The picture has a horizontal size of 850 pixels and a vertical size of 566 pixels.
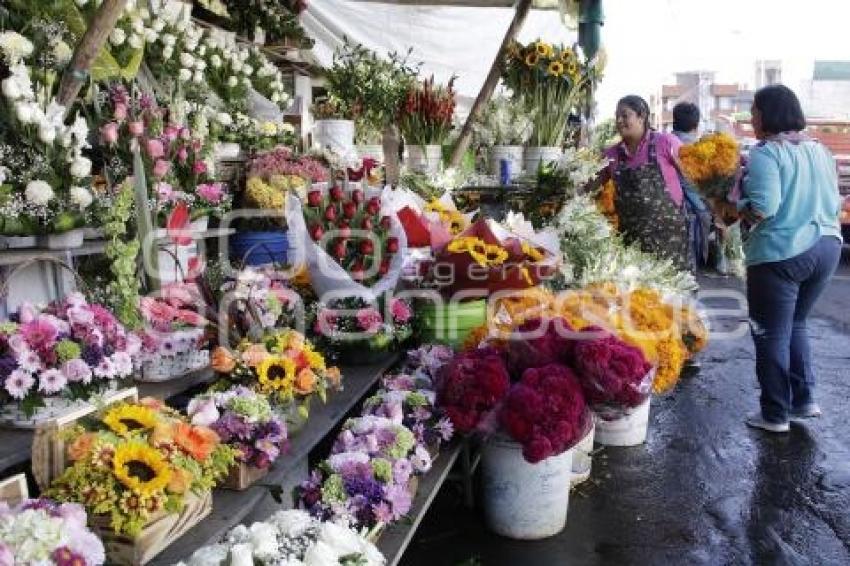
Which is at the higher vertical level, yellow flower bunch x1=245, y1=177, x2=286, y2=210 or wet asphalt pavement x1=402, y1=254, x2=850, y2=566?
yellow flower bunch x1=245, y1=177, x2=286, y2=210

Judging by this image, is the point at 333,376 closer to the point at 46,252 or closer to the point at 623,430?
the point at 46,252

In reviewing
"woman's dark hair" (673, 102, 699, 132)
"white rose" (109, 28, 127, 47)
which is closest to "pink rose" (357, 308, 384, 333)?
"white rose" (109, 28, 127, 47)

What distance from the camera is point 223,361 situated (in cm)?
231

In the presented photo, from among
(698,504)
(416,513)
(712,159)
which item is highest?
(712,159)

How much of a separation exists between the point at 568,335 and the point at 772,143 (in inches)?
73.1

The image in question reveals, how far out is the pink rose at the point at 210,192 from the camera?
11.5 ft

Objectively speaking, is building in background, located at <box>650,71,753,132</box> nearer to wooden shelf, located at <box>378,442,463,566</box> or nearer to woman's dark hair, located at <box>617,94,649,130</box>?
woman's dark hair, located at <box>617,94,649,130</box>

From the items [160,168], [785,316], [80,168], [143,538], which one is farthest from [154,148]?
[785,316]

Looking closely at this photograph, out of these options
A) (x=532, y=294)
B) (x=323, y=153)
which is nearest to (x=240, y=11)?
(x=323, y=153)

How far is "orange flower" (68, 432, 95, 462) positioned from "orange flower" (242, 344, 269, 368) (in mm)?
605

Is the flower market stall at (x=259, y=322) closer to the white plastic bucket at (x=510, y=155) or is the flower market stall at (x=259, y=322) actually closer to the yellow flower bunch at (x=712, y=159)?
the white plastic bucket at (x=510, y=155)

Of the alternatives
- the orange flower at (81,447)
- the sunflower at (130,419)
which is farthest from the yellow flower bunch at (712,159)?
the orange flower at (81,447)

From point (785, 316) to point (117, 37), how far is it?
→ 11.9 feet

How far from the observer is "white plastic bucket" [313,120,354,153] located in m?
4.91
